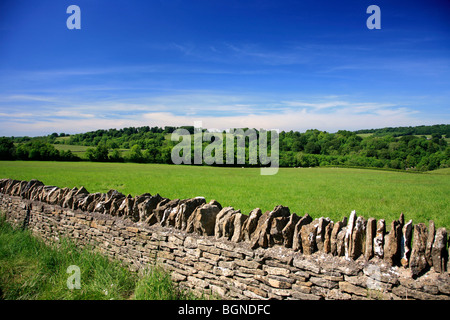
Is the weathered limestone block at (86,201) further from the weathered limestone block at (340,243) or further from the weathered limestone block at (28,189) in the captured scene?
the weathered limestone block at (340,243)

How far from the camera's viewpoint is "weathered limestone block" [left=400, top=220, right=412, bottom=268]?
311 centimetres

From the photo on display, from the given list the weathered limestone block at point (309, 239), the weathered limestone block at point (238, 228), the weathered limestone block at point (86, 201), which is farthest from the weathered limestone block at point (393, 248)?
the weathered limestone block at point (86, 201)

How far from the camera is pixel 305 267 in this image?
3498 mm

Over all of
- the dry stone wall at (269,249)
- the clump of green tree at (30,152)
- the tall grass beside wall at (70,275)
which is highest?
the clump of green tree at (30,152)

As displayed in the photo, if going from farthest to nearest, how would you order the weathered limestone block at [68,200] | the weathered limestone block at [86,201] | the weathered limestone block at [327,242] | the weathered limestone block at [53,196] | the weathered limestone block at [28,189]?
the weathered limestone block at [28,189], the weathered limestone block at [53,196], the weathered limestone block at [68,200], the weathered limestone block at [86,201], the weathered limestone block at [327,242]

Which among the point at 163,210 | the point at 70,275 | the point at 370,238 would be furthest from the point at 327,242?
the point at 70,275

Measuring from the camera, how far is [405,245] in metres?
3.16

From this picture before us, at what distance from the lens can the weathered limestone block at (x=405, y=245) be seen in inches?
122

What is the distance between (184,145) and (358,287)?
222ft

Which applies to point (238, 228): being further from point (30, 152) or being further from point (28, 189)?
point (30, 152)

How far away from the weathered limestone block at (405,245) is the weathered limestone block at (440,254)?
24cm

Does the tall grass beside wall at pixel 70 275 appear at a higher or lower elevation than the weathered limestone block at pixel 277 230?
lower
